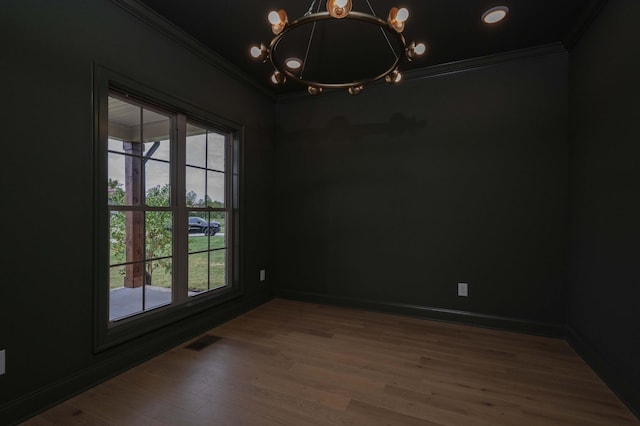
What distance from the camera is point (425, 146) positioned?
3.36 metres

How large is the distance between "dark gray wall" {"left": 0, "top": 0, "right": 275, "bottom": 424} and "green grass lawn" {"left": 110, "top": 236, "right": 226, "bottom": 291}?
22.6 inches

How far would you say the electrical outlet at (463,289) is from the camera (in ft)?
10.4

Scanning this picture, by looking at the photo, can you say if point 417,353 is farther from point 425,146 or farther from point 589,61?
point 589,61

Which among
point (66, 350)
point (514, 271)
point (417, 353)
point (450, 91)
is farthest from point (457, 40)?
point (66, 350)

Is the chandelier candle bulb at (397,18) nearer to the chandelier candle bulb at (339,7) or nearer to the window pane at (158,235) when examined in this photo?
the chandelier candle bulb at (339,7)

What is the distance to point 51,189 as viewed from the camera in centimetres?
185

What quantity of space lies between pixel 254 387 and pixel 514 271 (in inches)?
104

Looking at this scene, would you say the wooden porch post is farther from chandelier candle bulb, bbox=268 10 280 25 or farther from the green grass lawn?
chandelier candle bulb, bbox=268 10 280 25

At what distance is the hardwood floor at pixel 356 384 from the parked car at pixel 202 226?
1.01m

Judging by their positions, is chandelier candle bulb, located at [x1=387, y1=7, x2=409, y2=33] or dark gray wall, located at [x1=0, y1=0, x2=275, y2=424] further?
dark gray wall, located at [x1=0, y1=0, x2=275, y2=424]

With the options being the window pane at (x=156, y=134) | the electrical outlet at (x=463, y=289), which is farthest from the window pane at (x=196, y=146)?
the electrical outlet at (x=463, y=289)

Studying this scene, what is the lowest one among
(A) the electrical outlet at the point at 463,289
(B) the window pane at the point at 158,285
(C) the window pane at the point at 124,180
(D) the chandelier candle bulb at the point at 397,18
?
(A) the electrical outlet at the point at 463,289

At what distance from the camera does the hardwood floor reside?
1764 millimetres

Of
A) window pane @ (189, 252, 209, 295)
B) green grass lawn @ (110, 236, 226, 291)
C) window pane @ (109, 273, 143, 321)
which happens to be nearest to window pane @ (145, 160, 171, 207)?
green grass lawn @ (110, 236, 226, 291)
